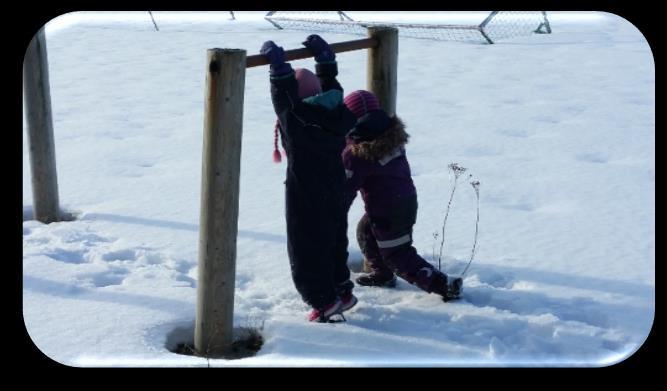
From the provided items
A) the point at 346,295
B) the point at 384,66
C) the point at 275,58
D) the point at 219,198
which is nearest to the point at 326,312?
the point at 346,295

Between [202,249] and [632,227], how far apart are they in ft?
10.5

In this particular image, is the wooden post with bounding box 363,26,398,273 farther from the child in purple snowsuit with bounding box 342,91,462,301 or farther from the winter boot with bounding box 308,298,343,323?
the winter boot with bounding box 308,298,343,323

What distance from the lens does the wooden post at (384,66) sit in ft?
15.3

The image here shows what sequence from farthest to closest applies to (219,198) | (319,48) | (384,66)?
(384,66)
(319,48)
(219,198)

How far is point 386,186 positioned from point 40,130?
2603mm

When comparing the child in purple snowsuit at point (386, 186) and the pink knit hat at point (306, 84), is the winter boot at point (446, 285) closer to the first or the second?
the child in purple snowsuit at point (386, 186)

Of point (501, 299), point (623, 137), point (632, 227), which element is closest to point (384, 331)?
point (501, 299)

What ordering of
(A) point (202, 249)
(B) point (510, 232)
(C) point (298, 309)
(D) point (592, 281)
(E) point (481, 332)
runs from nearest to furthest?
(A) point (202, 249) → (E) point (481, 332) → (C) point (298, 309) → (D) point (592, 281) → (B) point (510, 232)

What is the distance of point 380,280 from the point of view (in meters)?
4.79

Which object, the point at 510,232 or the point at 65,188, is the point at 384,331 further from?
the point at 65,188

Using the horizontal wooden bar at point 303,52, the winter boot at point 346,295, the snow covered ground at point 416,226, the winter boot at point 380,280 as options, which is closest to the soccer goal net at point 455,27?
the snow covered ground at point 416,226

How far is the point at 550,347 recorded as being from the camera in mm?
4051

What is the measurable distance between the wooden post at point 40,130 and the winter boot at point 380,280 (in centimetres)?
231

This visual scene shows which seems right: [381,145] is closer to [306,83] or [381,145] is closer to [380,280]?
[306,83]
